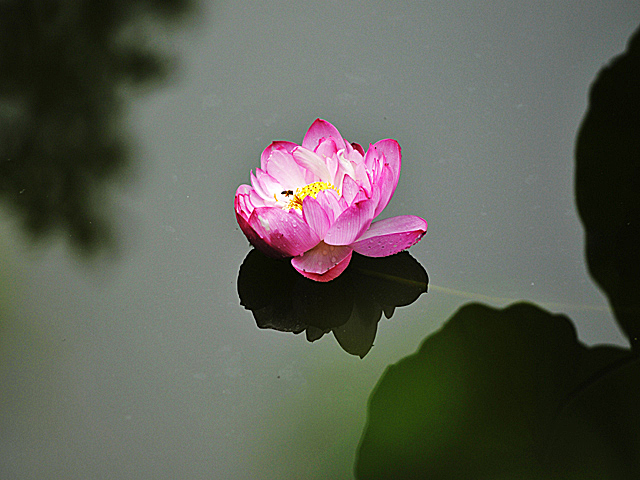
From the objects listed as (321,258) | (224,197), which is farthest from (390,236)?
(224,197)

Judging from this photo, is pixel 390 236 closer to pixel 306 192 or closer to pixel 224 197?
pixel 306 192

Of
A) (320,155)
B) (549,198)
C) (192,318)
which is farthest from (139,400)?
(549,198)

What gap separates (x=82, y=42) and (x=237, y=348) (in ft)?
2.54

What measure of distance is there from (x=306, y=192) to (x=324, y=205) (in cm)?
10

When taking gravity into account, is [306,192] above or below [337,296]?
above

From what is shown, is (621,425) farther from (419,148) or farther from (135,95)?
(135,95)

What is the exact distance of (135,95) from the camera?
1143 mm

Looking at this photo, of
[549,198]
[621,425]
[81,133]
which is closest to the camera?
[621,425]

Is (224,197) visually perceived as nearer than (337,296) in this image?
No

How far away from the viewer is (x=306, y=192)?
2.78 feet

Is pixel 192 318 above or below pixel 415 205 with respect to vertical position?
below

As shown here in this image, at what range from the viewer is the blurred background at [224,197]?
2.45 feet

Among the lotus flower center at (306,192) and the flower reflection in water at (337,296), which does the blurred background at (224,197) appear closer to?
the flower reflection in water at (337,296)

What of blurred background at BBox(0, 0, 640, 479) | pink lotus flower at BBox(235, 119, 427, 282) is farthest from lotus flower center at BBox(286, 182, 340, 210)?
blurred background at BBox(0, 0, 640, 479)
